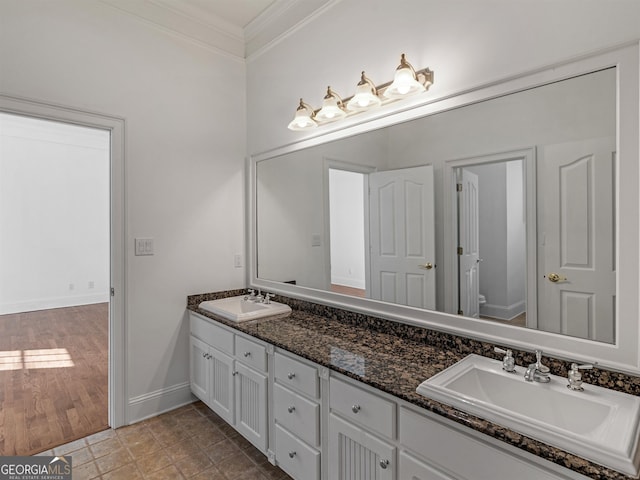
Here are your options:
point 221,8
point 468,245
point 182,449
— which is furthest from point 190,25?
point 182,449

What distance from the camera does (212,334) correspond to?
2.39 m

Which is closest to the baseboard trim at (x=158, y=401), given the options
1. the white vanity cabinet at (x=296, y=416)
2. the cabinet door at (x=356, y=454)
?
the white vanity cabinet at (x=296, y=416)

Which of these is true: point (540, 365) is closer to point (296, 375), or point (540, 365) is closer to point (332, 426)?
point (332, 426)

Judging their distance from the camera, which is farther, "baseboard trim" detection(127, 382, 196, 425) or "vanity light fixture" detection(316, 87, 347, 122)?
"baseboard trim" detection(127, 382, 196, 425)

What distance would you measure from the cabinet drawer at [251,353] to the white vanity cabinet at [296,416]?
0.11 m

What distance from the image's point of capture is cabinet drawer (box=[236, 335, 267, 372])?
193 cm

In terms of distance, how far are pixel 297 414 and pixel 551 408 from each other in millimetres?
1062

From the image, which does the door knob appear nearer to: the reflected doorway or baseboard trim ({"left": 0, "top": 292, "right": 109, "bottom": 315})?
the reflected doorway

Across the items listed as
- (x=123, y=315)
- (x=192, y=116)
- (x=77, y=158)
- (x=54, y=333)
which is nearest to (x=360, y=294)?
(x=123, y=315)

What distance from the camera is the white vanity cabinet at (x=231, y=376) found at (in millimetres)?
1966

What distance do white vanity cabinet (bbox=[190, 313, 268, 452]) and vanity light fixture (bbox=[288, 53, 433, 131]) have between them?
1.38m

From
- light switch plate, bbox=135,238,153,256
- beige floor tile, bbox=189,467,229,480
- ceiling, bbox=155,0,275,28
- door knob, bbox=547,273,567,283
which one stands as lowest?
beige floor tile, bbox=189,467,229,480

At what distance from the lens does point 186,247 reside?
266cm

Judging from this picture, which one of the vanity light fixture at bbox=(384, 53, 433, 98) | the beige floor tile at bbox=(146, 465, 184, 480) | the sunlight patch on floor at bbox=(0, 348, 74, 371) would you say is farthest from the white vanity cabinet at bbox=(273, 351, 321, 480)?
the sunlight patch on floor at bbox=(0, 348, 74, 371)
